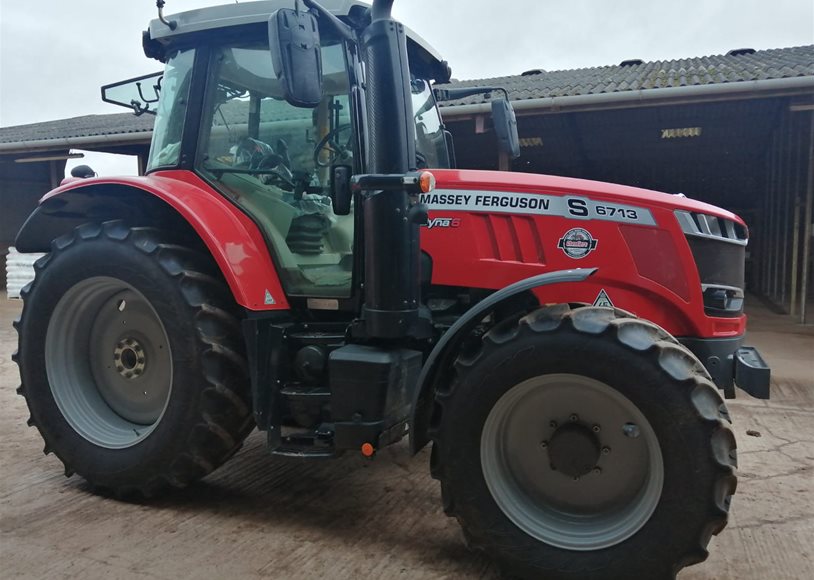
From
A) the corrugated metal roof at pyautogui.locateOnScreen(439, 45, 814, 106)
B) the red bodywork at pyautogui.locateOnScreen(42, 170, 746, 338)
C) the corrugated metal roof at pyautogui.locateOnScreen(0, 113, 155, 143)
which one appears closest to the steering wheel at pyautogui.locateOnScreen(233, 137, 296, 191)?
the red bodywork at pyautogui.locateOnScreen(42, 170, 746, 338)

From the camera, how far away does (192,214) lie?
293cm

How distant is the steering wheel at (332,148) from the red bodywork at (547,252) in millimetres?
433

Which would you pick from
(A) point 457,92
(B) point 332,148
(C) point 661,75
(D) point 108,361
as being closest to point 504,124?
(A) point 457,92

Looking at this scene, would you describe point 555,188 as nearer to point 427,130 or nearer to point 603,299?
point 603,299

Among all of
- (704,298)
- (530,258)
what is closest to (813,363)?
(704,298)

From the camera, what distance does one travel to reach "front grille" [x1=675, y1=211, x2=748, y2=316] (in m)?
2.76

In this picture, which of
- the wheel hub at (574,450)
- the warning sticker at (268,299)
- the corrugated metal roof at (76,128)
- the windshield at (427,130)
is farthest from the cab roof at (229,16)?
the corrugated metal roof at (76,128)

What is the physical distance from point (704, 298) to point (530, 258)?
2.52 ft

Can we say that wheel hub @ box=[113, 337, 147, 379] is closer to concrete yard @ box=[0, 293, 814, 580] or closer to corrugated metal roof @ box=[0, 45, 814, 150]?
concrete yard @ box=[0, 293, 814, 580]

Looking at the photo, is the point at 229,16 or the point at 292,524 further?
the point at 229,16

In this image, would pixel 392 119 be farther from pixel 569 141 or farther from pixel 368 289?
pixel 569 141

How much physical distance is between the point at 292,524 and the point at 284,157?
1.71 meters

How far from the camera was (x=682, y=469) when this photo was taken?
2158 mm

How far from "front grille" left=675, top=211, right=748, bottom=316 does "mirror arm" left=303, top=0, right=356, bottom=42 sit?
5.30 ft
